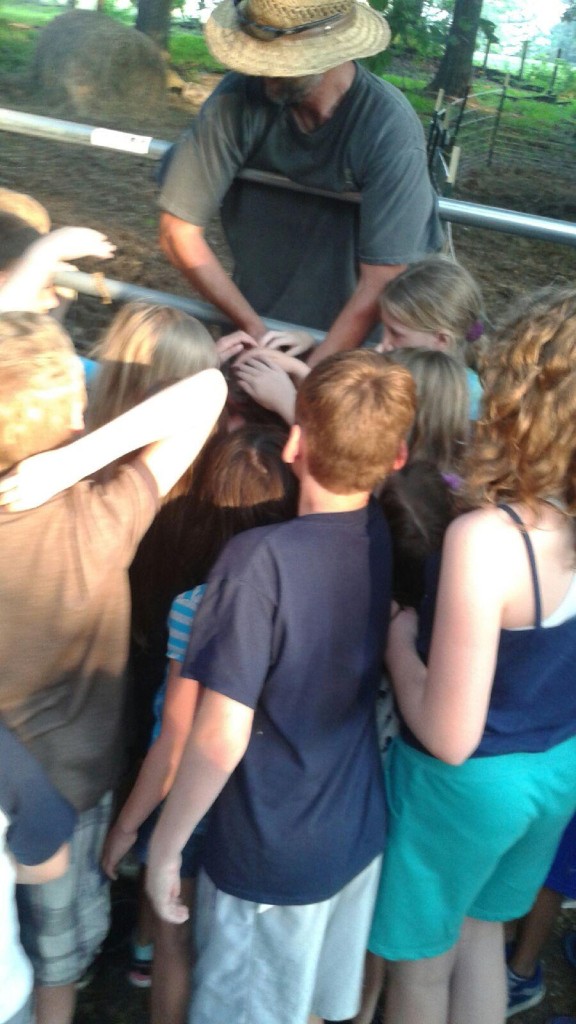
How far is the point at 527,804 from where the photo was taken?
1.73 m

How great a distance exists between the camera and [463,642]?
1578 millimetres

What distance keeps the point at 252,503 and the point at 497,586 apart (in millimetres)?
485

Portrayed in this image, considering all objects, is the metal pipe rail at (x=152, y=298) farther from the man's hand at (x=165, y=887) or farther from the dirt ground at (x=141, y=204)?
the dirt ground at (x=141, y=204)

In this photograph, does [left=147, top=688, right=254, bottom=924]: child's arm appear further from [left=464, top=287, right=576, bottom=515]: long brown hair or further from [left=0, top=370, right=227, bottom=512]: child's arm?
[left=464, top=287, right=576, bottom=515]: long brown hair

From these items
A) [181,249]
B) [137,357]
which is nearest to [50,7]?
[181,249]

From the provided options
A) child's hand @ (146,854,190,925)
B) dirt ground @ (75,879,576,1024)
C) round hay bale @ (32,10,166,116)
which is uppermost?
child's hand @ (146,854,190,925)

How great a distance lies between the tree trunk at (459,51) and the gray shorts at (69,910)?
12241mm

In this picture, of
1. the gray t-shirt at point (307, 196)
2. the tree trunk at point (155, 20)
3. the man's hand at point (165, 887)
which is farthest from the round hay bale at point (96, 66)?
the man's hand at point (165, 887)

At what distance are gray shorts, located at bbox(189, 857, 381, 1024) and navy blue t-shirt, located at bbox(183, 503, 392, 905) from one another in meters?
0.05

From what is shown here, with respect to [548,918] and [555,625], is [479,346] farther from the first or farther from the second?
[548,918]

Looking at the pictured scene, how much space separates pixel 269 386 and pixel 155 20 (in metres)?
12.8

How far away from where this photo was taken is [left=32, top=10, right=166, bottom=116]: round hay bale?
11508mm

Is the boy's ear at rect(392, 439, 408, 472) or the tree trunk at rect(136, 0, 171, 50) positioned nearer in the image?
the boy's ear at rect(392, 439, 408, 472)

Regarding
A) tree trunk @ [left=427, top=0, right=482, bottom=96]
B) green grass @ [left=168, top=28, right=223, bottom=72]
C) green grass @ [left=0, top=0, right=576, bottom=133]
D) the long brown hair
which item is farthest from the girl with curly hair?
green grass @ [left=168, top=28, right=223, bottom=72]
